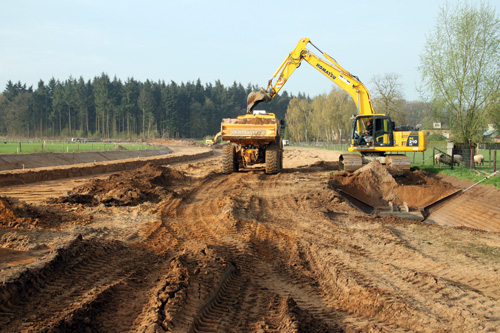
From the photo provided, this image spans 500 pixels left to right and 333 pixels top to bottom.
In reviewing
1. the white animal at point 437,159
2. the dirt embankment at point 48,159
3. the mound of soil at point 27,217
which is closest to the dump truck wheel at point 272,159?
the mound of soil at point 27,217

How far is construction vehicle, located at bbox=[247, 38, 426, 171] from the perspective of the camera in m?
17.4

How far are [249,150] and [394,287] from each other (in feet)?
46.2

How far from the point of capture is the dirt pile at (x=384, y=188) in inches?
563

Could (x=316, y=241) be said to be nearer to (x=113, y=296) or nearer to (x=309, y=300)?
(x=309, y=300)

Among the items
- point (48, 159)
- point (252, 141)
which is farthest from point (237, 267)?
point (48, 159)

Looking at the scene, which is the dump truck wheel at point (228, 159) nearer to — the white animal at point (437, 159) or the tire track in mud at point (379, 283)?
the tire track in mud at point (379, 283)

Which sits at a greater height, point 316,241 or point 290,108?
point 290,108

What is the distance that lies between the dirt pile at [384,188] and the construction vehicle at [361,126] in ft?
4.79

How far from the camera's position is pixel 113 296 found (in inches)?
173

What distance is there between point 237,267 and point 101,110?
9490 cm

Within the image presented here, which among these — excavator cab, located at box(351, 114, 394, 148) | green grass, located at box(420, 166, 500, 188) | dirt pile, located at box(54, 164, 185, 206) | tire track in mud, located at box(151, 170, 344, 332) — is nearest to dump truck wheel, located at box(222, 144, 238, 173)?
dirt pile, located at box(54, 164, 185, 206)

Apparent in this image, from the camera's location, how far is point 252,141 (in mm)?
18406

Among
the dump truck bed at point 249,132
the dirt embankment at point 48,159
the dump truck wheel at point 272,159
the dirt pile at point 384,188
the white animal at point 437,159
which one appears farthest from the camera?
the white animal at point 437,159

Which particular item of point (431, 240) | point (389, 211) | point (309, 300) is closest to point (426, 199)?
point (389, 211)
